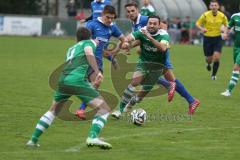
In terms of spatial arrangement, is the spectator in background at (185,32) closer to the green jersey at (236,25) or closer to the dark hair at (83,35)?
the green jersey at (236,25)

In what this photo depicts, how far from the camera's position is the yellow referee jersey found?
22.4m

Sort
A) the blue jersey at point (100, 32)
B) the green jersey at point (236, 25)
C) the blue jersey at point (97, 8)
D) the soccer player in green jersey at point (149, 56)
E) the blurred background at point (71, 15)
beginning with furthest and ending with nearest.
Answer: the blurred background at point (71, 15) < the green jersey at point (236, 25) < the blue jersey at point (97, 8) < the blue jersey at point (100, 32) < the soccer player in green jersey at point (149, 56)

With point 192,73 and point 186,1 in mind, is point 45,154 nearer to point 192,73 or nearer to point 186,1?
point 192,73

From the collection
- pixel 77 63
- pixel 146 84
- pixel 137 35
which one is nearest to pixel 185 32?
pixel 146 84

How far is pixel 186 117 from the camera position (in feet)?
44.0

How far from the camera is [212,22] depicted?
22.6 metres

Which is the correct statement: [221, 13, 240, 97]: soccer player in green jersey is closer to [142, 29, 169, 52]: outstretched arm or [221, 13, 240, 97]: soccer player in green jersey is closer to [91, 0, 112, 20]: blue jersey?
[91, 0, 112, 20]: blue jersey

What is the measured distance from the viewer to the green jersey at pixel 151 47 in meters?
12.7

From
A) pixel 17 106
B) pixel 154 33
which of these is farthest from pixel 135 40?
pixel 17 106

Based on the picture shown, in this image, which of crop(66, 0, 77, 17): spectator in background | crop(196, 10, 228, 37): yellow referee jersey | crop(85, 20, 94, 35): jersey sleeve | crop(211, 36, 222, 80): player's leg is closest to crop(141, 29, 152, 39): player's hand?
crop(85, 20, 94, 35): jersey sleeve

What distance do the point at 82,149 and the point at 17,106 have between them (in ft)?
16.2

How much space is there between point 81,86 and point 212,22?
1345 cm

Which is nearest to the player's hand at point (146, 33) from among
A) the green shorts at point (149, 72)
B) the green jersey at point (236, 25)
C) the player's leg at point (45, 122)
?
the green shorts at point (149, 72)

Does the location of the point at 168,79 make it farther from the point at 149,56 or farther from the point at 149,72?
the point at 149,56
